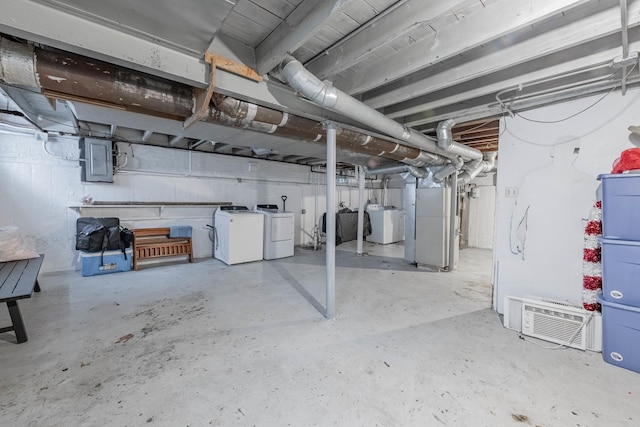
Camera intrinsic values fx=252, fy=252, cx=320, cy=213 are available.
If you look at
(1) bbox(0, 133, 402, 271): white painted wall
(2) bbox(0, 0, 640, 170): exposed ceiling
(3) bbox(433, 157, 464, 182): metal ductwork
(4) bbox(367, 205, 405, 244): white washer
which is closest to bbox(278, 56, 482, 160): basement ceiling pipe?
(2) bbox(0, 0, 640, 170): exposed ceiling

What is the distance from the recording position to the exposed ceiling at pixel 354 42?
129 cm

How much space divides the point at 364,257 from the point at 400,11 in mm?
4514

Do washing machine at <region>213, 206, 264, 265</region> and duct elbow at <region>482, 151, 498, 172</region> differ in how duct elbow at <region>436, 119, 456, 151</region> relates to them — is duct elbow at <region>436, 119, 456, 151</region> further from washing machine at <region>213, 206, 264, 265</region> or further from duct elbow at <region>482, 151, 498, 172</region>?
washing machine at <region>213, 206, 264, 265</region>

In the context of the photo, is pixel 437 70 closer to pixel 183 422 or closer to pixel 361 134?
pixel 361 134

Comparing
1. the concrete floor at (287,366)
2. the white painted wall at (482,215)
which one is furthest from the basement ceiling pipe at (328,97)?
the white painted wall at (482,215)

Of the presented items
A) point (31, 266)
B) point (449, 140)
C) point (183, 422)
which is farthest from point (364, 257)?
point (31, 266)

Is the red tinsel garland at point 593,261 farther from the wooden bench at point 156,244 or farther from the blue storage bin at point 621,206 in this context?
the wooden bench at point 156,244

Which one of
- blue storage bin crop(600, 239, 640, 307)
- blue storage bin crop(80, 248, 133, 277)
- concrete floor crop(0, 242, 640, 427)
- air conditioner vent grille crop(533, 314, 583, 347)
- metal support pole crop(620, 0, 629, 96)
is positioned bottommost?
concrete floor crop(0, 242, 640, 427)

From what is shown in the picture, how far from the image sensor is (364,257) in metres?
5.39

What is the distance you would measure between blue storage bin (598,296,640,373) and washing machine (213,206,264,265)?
14.6 ft

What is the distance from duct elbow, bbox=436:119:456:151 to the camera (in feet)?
9.85

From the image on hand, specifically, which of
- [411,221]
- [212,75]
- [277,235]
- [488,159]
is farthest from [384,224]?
[212,75]

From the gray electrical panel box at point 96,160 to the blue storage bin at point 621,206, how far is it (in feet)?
19.1

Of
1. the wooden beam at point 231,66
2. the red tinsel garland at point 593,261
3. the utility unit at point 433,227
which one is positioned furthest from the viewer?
the utility unit at point 433,227
